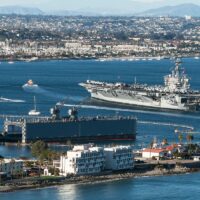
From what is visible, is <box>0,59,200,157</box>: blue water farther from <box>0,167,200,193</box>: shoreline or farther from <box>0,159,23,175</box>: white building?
<box>0,167,200,193</box>: shoreline

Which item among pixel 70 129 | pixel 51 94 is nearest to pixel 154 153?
pixel 70 129

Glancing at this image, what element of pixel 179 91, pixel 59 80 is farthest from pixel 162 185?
pixel 59 80

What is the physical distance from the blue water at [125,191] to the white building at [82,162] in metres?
0.93

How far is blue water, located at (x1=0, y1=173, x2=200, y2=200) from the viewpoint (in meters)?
24.6

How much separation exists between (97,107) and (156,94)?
350 centimetres

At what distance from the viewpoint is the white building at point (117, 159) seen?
27.7 meters

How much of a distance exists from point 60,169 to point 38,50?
209ft

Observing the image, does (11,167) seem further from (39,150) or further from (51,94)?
(51,94)

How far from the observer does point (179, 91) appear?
47.1 meters

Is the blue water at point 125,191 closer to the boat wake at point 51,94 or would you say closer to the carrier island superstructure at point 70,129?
the carrier island superstructure at point 70,129

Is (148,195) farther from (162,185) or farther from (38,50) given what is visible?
(38,50)

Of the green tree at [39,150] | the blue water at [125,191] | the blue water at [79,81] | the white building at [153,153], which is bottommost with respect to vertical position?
the blue water at [79,81]

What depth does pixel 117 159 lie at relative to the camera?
2772 cm

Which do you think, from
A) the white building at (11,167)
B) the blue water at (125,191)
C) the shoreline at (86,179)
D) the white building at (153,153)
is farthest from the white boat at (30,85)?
the blue water at (125,191)
